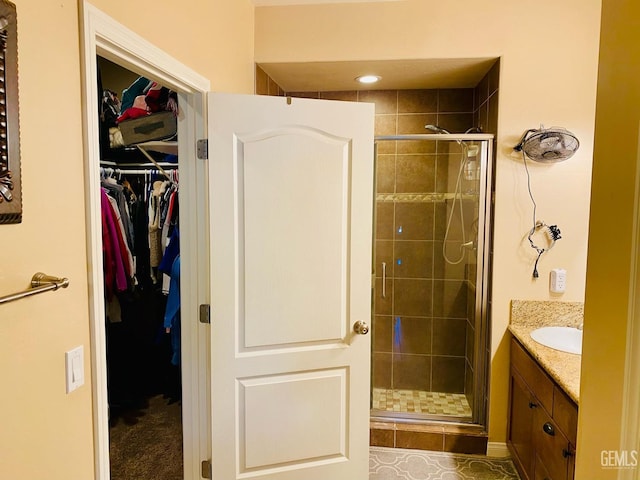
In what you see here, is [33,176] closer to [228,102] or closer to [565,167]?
[228,102]

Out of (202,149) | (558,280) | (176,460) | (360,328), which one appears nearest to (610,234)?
(360,328)

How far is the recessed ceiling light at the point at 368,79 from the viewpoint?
2.76 m

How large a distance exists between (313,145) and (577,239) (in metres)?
1.68

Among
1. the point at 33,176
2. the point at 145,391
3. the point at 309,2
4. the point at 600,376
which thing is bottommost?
the point at 145,391

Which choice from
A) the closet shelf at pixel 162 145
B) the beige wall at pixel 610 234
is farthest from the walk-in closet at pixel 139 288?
the beige wall at pixel 610 234

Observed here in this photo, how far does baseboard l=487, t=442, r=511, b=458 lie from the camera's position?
2537 millimetres

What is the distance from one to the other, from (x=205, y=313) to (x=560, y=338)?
1.92 metres

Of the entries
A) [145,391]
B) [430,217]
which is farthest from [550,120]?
[145,391]

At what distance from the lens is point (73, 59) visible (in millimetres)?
1048

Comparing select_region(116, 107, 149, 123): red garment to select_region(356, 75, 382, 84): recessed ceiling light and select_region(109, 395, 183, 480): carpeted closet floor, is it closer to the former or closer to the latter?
select_region(356, 75, 382, 84): recessed ceiling light

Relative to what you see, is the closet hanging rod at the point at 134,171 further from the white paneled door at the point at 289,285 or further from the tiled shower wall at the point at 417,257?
the white paneled door at the point at 289,285

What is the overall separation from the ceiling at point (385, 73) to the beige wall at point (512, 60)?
8 cm

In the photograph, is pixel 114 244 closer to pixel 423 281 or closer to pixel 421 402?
pixel 423 281

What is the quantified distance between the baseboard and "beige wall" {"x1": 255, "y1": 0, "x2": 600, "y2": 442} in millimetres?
239
